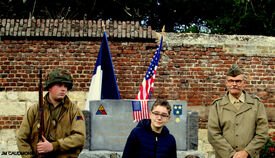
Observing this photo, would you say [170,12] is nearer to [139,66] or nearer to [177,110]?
[139,66]

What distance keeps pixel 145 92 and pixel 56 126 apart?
121 inches

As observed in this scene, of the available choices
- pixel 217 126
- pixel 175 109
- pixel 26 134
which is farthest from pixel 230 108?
pixel 26 134

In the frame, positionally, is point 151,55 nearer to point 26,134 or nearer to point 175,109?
point 175,109

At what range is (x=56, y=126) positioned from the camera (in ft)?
10.2

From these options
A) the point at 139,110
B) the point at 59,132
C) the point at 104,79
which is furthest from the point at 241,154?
the point at 104,79

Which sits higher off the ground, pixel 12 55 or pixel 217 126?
pixel 12 55

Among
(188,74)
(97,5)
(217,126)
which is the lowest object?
(217,126)

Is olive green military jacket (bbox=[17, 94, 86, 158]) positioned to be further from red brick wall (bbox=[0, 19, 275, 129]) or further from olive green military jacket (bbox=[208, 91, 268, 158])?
red brick wall (bbox=[0, 19, 275, 129])

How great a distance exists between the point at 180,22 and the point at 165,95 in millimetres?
12320

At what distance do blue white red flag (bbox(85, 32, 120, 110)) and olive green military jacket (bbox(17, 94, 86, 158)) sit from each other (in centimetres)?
284

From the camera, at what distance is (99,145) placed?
5605 mm

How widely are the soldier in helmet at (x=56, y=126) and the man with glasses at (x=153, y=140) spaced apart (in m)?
0.54

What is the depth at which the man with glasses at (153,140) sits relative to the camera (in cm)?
288

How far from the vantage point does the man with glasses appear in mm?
2885
